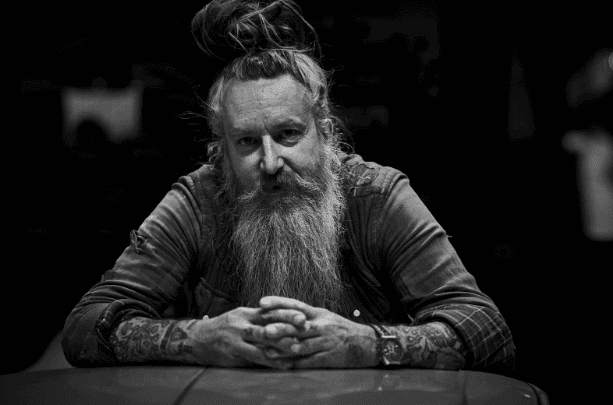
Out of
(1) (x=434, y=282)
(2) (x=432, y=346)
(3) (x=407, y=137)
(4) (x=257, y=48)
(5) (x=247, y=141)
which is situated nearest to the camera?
(2) (x=432, y=346)

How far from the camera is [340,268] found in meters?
2.62

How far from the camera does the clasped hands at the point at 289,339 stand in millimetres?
1956

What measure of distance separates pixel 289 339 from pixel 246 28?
114cm

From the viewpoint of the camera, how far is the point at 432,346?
81.8 inches

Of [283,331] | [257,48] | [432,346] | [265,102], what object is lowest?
[432,346]

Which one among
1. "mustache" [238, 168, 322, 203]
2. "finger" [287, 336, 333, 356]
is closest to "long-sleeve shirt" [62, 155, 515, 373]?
"mustache" [238, 168, 322, 203]

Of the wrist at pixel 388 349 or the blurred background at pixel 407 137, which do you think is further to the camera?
the blurred background at pixel 407 137

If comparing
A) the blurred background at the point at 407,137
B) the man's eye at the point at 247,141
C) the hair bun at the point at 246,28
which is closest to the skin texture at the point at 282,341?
the man's eye at the point at 247,141

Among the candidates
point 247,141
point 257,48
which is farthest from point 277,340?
point 257,48

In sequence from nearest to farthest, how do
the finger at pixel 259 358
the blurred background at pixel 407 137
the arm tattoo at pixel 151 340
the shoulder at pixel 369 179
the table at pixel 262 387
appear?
the table at pixel 262 387 < the finger at pixel 259 358 < the arm tattoo at pixel 151 340 < the shoulder at pixel 369 179 < the blurred background at pixel 407 137

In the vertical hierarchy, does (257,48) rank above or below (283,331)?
above

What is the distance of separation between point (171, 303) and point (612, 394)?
6.81 feet

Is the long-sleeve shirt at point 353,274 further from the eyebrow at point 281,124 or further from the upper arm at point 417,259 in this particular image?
the eyebrow at point 281,124

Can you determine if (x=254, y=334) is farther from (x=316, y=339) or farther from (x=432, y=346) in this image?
(x=432, y=346)
